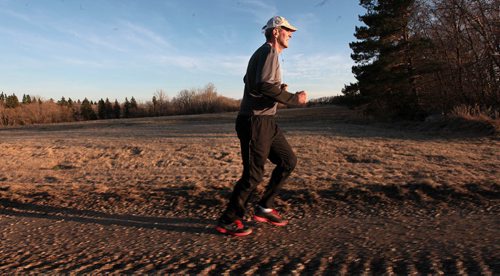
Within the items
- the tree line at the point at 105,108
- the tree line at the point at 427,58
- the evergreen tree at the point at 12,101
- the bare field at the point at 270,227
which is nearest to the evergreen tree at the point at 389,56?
the tree line at the point at 427,58

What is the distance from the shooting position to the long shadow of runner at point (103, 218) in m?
4.22

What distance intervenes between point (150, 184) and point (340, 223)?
371 centimetres

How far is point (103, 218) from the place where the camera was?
467 centimetres

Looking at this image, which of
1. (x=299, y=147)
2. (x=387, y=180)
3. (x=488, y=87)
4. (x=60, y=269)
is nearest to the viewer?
(x=60, y=269)

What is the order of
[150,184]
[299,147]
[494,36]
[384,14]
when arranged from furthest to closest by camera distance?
[384,14] → [494,36] → [299,147] → [150,184]

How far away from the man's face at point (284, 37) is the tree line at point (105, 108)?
274 ft

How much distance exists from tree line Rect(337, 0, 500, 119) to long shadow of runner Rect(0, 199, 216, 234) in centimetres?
1575

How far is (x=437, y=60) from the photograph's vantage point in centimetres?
2391

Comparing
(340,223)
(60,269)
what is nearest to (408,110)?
(340,223)

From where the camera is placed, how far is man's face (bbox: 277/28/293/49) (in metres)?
4.09

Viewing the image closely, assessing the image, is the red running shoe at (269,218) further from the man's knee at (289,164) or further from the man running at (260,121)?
the man's knee at (289,164)

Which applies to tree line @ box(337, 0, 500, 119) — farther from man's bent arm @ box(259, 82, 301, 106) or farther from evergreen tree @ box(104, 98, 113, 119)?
evergreen tree @ box(104, 98, 113, 119)

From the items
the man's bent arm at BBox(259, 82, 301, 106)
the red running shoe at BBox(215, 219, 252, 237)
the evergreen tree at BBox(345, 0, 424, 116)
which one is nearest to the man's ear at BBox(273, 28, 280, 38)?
the man's bent arm at BBox(259, 82, 301, 106)

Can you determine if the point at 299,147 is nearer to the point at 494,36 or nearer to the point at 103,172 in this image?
the point at 103,172
